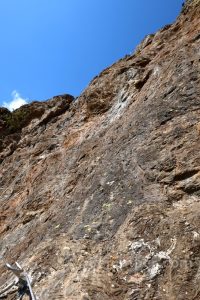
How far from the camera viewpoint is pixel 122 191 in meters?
9.58

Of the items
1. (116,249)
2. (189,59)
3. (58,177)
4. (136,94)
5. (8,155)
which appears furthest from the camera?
(8,155)

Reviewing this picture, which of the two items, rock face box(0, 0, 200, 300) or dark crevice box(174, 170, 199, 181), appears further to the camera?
dark crevice box(174, 170, 199, 181)

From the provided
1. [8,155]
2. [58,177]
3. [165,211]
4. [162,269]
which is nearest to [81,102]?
[8,155]

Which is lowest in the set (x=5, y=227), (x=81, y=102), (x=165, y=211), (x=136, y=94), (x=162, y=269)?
(x=162, y=269)

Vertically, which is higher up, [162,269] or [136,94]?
[136,94]

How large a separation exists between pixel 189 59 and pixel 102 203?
5.18 meters

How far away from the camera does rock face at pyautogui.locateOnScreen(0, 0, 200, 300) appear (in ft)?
24.4

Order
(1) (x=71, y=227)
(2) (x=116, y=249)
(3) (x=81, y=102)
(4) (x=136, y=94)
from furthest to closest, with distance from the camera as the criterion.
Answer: (3) (x=81, y=102) < (4) (x=136, y=94) < (1) (x=71, y=227) < (2) (x=116, y=249)

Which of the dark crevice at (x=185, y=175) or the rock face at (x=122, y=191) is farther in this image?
the dark crevice at (x=185, y=175)

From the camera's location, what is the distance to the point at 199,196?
832 centimetres

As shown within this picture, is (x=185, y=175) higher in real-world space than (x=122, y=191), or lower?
lower

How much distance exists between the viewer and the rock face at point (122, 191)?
7434 millimetres

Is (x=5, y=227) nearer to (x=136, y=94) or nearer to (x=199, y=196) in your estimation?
(x=136, y=94)

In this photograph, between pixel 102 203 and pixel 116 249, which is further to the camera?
pixel 102 203
